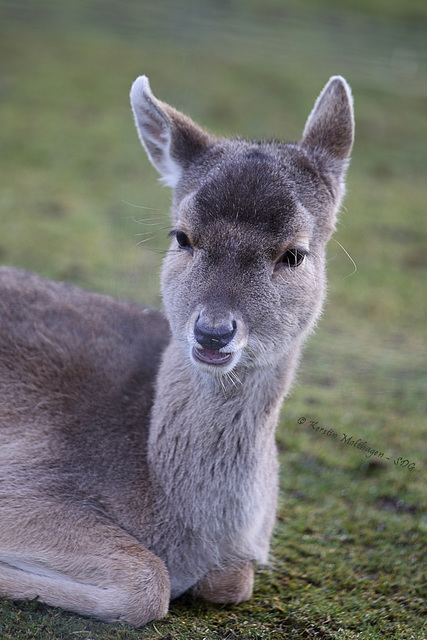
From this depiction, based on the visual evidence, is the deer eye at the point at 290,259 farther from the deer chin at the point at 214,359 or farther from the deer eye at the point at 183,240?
the deer chin at the point at 214,359

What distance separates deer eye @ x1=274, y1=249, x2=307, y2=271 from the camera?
191 inches

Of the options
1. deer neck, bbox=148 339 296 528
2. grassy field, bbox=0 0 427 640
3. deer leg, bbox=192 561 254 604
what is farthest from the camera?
grassy field, bbox=0 0 427 640

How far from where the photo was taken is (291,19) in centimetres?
2716

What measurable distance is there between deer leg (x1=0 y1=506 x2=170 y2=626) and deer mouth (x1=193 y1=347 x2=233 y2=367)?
1258mm

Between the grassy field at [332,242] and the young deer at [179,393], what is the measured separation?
33 cm

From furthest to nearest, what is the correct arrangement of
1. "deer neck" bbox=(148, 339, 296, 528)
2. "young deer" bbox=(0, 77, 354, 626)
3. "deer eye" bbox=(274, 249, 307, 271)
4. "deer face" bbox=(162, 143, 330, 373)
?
"deer neck" bbox=(148, 339, 296, 528) → "deer eye" bbox=(274, 249, 307, 271) → "young deer" bbox=(0, 77, 354, 626) → "deer face" bbox=(162, 143, 330, 373)

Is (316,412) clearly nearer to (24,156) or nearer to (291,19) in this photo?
(24,156)

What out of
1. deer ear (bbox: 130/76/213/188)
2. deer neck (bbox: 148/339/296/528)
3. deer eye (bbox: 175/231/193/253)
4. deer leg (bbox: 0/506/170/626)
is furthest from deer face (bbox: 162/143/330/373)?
deer leg (bbox: 0/506/170/626)

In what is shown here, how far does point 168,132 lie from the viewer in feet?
18.2

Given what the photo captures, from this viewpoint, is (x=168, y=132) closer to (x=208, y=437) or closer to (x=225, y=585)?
(x=208, y=437)

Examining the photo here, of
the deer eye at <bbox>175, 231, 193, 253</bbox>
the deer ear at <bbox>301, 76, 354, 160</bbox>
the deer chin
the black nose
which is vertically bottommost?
Answer: the deer chin

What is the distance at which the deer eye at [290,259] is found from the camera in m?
4.85

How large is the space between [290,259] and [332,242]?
9.28m

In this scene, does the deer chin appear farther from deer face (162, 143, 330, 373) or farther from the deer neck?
the deer neck
